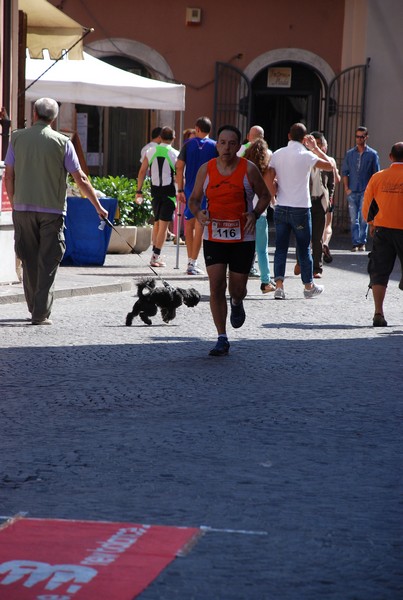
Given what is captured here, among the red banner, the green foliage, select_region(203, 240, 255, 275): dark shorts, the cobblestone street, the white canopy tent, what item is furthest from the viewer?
the green foliage

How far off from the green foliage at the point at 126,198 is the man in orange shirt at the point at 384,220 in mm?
7002

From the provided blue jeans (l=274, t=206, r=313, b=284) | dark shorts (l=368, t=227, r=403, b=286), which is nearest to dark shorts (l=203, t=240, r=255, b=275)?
dark shorts (l=368, t=227, r=403, b=286)

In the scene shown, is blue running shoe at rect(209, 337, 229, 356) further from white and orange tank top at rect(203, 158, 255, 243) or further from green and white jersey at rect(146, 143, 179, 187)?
green and white jersey at rect(146, 143, 179, 187)

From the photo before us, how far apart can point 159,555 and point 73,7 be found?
2364cm

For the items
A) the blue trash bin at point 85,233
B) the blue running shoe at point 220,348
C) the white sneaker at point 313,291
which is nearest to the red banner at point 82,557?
the blue running shoe at point 220,348

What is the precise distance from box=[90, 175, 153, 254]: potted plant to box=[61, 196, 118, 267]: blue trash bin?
5.31ft

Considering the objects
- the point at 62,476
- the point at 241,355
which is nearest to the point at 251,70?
the point at 241,355

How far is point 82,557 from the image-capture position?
179 inches

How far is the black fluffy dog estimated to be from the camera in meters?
11.3

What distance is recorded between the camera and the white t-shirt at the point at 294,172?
13867mm

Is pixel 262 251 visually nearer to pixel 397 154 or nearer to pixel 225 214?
pixel 397 154

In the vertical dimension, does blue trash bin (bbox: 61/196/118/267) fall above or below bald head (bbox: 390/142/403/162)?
below

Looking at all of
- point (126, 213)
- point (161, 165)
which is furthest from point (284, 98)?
point (161, 165)

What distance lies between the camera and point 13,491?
18.1ft
